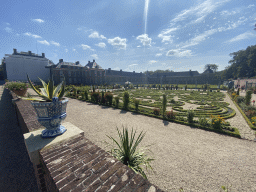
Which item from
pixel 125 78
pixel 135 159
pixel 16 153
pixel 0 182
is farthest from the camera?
pixel 125 78

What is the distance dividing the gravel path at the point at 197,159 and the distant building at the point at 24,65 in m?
46.1

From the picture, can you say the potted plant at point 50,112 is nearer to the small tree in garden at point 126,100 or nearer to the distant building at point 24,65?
the small tree in garden at point 126,100

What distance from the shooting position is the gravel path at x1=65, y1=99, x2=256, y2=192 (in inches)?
129

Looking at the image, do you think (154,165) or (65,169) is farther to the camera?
(154,165)

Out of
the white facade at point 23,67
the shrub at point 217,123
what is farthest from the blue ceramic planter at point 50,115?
the white facade at point 23,67

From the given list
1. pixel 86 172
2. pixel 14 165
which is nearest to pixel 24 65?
pixel 14 165

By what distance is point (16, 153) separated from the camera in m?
4.52

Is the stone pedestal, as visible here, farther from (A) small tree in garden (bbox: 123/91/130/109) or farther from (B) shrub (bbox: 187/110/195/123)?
(A) small tree in garden (bbox: 123/91/130/109)

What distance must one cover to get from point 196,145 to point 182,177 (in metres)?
2.14

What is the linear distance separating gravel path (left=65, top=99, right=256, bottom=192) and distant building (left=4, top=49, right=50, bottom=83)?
1815 inches

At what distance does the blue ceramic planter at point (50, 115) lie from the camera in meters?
2.16

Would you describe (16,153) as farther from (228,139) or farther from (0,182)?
(228,139)

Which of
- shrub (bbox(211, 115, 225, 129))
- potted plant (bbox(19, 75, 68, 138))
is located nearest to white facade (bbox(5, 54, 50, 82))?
potted plant (bbox(19, 75, 68, 138))

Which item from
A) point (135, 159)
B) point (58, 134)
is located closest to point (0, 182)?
point (58, 134)
